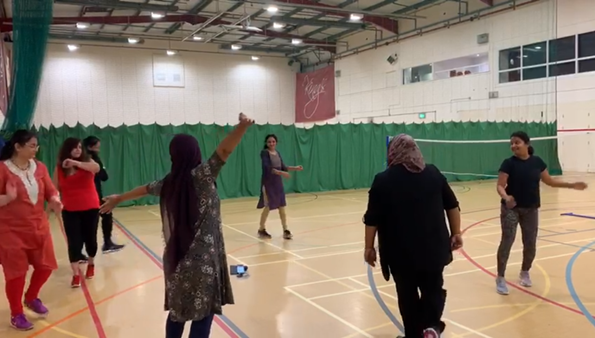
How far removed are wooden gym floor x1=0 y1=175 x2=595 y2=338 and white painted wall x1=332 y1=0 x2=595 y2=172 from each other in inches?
385

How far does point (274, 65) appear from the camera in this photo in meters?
29.8

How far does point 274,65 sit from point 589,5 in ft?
56.8

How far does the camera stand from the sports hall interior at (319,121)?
194 inches

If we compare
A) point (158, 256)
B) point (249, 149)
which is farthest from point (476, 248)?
point (249, 149)

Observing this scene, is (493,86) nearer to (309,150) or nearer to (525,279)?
(309,150)

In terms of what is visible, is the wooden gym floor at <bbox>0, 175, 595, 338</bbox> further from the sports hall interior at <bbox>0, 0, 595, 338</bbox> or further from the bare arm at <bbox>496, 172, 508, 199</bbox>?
the bare arm at <bbox>496, 172, 508, 199</bbox>

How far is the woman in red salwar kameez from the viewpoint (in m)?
4.25

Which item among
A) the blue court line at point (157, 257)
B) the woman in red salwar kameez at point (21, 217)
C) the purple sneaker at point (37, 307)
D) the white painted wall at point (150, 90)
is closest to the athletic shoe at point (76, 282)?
the purple sneaker at point (37, 307)

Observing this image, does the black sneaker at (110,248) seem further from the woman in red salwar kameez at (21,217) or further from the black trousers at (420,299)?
the black trousers at (420,299)

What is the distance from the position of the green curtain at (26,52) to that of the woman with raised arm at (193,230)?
221 inches

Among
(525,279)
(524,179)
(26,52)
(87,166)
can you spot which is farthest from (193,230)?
(26,52)

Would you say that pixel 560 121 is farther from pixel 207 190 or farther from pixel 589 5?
pixel 207 190

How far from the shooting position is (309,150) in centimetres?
1642

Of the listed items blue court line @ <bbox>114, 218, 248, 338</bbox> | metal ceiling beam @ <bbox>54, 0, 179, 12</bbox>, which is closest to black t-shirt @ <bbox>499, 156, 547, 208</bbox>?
blue court line @ <bbox>114, 218, 248, 338</bbox>
